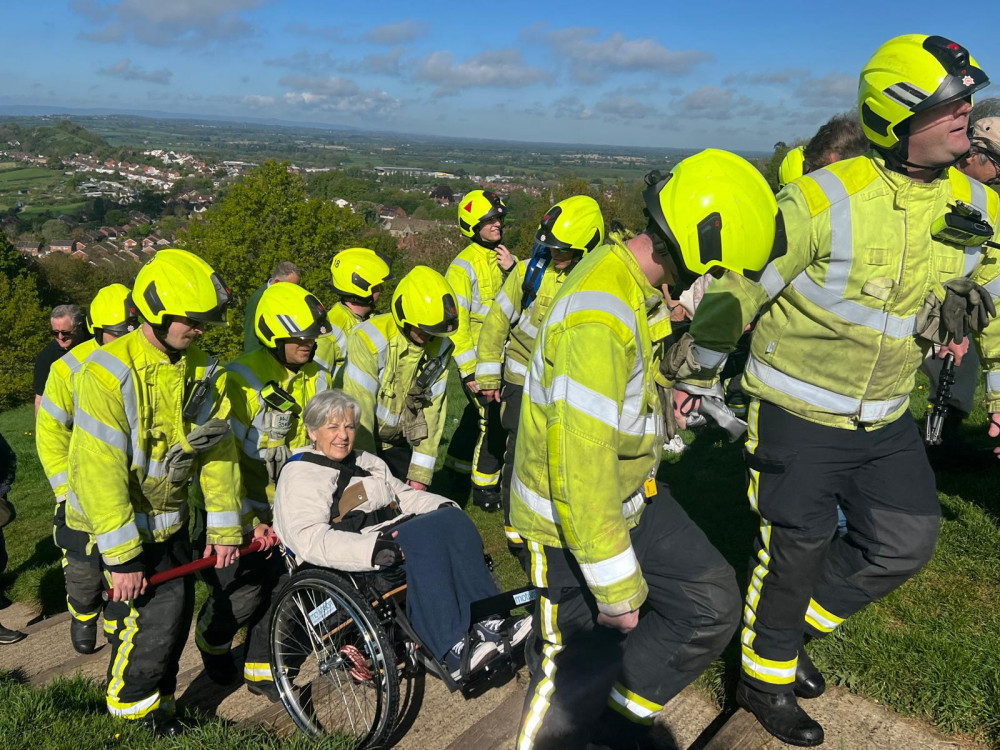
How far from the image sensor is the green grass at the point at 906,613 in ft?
10.6

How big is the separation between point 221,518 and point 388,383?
1487 millimetres

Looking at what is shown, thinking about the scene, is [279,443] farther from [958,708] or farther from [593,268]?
[958,708]

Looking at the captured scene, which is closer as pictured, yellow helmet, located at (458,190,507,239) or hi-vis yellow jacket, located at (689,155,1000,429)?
hi-vis yellow jacket, located at (689,155,1000,429)

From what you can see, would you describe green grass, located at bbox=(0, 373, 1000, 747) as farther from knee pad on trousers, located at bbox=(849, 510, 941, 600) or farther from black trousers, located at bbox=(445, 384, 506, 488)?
knee pad on trousers, located at bbox=(849, 510, 941, 600)

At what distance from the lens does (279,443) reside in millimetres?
4367

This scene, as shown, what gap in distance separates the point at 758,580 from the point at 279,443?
2692 mm

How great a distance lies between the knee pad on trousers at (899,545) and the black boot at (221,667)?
332 cm

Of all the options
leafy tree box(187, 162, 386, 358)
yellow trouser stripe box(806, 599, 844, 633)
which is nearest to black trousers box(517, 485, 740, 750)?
yellow trouser stripe box(806, 599, 844, 633)

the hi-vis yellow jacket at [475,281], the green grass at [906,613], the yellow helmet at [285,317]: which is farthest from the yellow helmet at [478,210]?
the yellow helmet at [285,317]

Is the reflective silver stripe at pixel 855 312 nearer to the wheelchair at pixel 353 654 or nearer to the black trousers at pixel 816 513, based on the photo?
the black trousers at pixel 816 513

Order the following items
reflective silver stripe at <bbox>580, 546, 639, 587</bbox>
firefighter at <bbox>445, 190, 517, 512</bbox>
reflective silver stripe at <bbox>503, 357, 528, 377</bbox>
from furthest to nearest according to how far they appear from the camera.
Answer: firefighter at <bbox>445, 190, 517, 512</bbox>, reflective silver stripe at <bbox>503, 357, 528, 377</bbox>, reflective silver stripe at <bbox>580, 546, 639, 587</bbox>

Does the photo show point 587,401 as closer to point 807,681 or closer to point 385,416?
point 807,681

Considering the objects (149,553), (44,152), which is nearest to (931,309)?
(149,553)

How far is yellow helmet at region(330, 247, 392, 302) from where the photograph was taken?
577cm
